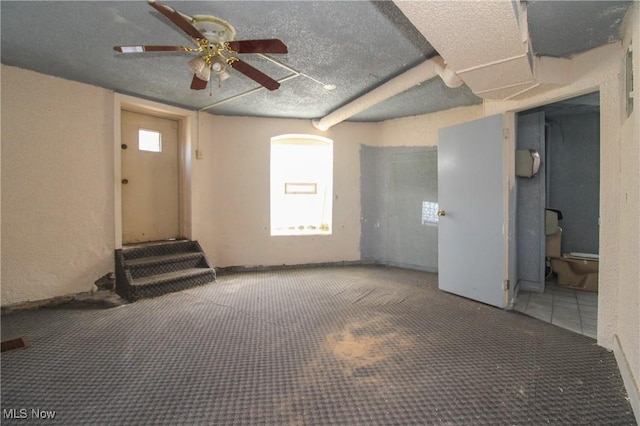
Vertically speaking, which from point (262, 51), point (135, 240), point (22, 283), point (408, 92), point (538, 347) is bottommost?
point (538, 347)

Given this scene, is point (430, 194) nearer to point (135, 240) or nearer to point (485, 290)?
point (485, 290)

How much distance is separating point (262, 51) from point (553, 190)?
14.8 feet

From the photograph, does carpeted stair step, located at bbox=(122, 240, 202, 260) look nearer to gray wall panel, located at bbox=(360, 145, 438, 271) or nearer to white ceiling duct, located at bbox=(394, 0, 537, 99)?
gray wall panel, located at bbox=(360, 145, 438, 271)

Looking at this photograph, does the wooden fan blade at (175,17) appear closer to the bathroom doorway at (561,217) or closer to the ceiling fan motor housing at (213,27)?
the ceiling fan motor housing at (213,27)

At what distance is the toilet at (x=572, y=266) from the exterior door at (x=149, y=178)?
510 cm

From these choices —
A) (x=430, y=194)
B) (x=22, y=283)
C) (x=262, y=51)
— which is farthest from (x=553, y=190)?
(x=22, y=283)

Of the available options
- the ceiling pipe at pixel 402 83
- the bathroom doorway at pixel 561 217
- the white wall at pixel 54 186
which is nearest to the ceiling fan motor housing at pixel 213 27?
the ceiling pipe at pixel 402 83

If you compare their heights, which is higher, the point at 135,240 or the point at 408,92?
the point at 408,92

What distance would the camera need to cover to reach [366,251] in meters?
5.17

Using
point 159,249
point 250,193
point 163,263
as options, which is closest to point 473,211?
point 250,193

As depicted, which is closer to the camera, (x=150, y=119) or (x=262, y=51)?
(x=262, y=51)

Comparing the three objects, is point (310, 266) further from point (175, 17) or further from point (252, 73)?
point (175, 17)

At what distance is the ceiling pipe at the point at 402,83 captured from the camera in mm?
2543

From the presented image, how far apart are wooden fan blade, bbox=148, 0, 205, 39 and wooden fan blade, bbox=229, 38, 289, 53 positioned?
222mm
